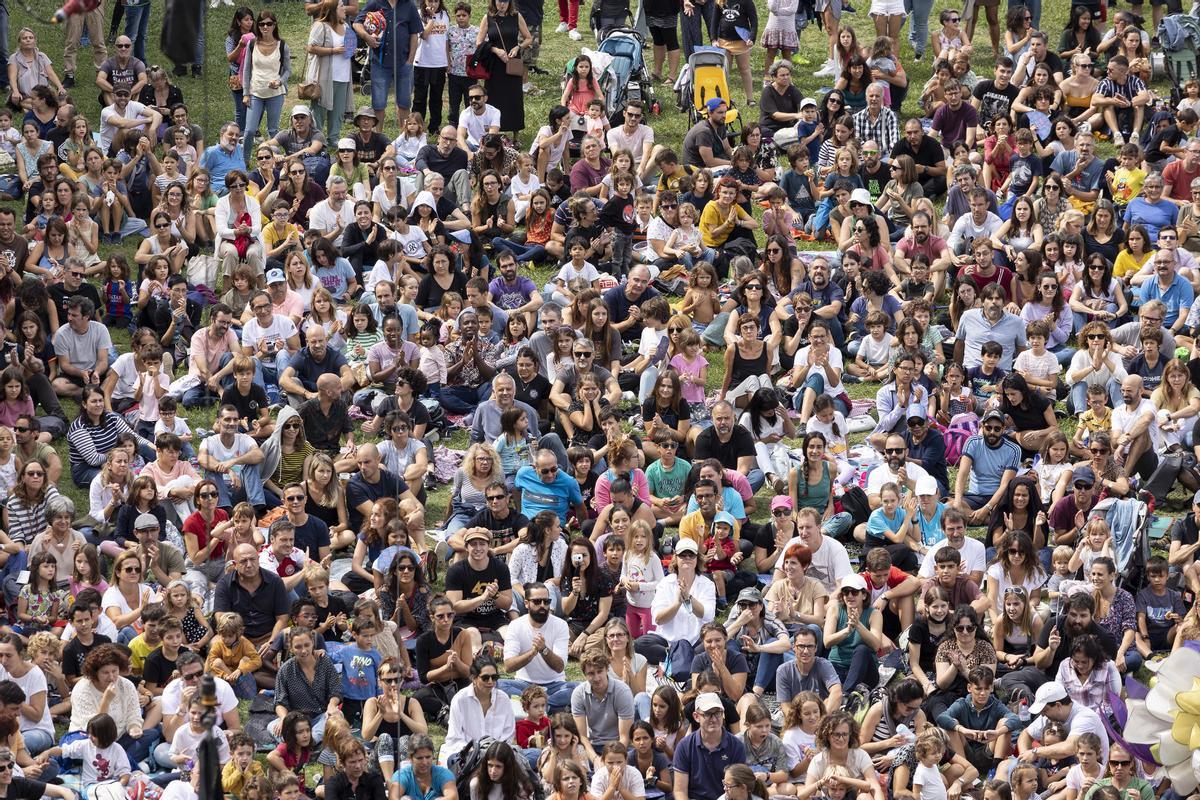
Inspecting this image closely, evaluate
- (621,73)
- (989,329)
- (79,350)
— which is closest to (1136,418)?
(989,329)

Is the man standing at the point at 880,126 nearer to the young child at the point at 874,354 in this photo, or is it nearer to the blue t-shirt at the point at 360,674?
the young child at the point at 874,354

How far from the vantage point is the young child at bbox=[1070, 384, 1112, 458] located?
49.5ft

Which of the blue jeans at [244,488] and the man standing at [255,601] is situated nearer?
the man standing at [255,601]

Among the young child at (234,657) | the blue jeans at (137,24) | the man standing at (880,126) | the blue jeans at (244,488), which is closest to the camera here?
the young child at (234,657)

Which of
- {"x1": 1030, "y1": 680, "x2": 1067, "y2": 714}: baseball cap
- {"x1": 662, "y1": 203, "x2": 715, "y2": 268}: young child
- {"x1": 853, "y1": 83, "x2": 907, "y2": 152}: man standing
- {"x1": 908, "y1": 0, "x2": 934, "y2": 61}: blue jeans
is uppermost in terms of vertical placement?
{"x1": 908, "y1": 0, "x2": 934, "y2": 61}: blue jeans

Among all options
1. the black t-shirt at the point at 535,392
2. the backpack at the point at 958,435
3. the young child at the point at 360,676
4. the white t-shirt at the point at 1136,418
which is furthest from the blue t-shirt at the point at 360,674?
the white t-shirt at the point at 1136,418

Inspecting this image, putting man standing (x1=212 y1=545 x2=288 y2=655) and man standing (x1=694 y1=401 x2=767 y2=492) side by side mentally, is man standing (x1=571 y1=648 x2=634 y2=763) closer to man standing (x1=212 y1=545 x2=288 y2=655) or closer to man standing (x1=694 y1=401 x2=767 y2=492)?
man standing (x1=212 y1=545 x2=288 y2=655)

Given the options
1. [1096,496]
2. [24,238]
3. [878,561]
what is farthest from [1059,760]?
[24,238]

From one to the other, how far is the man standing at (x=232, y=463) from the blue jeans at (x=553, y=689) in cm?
298

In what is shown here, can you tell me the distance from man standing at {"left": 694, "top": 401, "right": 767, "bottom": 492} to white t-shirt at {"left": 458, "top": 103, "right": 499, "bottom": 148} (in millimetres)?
6489

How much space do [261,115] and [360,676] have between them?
9932 millimetres

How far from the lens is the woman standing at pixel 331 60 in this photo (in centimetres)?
2020

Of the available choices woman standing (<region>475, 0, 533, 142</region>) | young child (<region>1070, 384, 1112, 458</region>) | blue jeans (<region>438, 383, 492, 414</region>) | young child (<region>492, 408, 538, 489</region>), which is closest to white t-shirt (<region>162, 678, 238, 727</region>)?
young child (<region>492, 408, 538, 489</region>)

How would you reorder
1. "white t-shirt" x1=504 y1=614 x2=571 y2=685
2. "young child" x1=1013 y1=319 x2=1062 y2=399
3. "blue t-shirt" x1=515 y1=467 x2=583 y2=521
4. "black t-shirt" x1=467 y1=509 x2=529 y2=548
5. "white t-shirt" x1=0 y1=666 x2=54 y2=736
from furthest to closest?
"young child" x1=1013 y1=319 x2=1062 y2=399, "blue t-shirt" x1=515 y1=467 x2=583 y2=521, "black t-shirt" x1=467 y1=509 x2=529 y2=548, "white t-shirt" x1=504 y1=614 x2=571 y2=685, "white t-shirt" x1=0 y1=666 x2=54 y2=736
